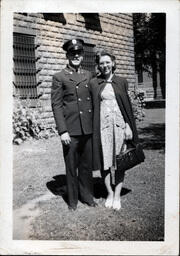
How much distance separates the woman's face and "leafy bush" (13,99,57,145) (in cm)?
104

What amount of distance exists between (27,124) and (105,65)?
1.17m

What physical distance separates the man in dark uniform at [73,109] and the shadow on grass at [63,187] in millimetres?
261

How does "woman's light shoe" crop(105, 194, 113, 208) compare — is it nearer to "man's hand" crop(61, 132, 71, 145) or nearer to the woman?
the woman

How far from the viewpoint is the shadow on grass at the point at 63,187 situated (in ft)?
12.9

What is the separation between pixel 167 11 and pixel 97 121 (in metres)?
1.22

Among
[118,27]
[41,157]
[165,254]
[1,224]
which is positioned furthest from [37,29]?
[165,254]

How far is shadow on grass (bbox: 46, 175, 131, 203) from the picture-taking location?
3.93 meters

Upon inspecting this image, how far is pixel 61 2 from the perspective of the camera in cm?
356

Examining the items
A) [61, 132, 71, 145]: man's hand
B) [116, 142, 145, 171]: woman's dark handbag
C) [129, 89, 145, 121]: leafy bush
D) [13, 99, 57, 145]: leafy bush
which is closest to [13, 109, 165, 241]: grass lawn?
[13, 99, 57, 145]: leafy bush

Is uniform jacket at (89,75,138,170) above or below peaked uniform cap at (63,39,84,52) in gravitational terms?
below

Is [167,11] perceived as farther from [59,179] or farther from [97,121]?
[59,179]

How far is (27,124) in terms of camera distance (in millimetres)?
4176

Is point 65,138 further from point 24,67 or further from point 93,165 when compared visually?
point 24,67

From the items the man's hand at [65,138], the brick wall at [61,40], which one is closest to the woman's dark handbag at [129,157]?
the man's hand at [65,138]
